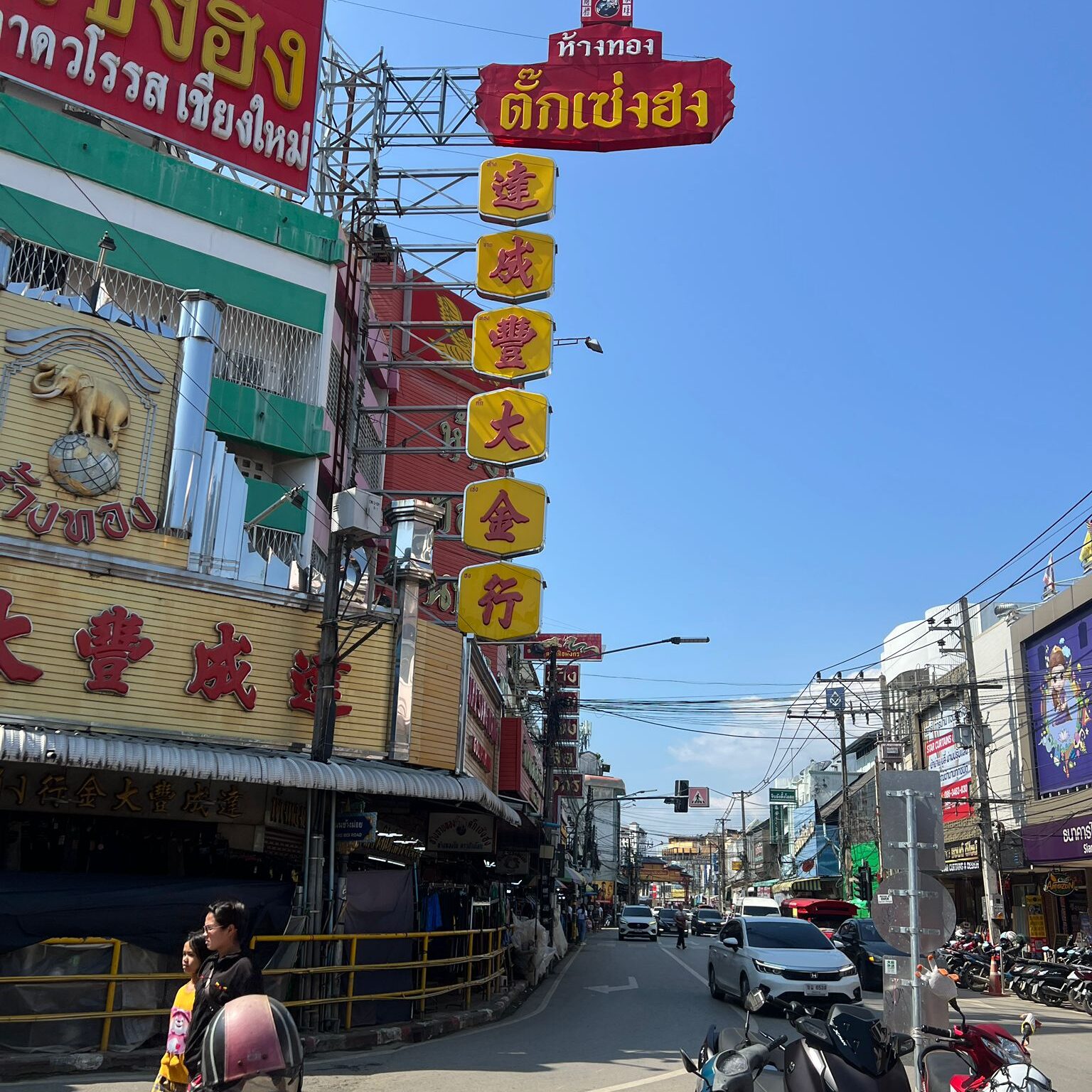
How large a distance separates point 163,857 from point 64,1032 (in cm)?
502

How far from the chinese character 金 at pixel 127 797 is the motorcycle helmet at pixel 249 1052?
9651 mm

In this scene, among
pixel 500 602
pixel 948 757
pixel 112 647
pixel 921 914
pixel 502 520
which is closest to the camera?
pixel 921 914

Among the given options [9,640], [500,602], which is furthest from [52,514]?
[500,602]

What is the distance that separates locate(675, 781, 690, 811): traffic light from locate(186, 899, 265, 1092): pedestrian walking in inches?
1476

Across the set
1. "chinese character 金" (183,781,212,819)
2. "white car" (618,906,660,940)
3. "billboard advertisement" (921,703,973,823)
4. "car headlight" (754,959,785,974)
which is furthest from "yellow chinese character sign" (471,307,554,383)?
"white car" (618,906,660,940)

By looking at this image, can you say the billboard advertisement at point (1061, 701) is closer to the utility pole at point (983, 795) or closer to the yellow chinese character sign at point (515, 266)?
the utility pole at point (983, 795)

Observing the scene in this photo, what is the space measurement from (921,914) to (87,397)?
1074 centimetres

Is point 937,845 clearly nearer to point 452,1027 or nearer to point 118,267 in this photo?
point 452,1027

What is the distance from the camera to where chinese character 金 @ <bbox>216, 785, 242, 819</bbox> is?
44.6 ft

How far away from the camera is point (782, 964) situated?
15.7m

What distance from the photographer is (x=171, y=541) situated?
13047 mm

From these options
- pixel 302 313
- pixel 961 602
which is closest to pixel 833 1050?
pixel 302 313

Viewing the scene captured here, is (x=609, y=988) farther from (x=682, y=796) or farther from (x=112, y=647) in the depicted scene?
(x=682, y=796)

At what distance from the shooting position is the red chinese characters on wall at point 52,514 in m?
12.0
